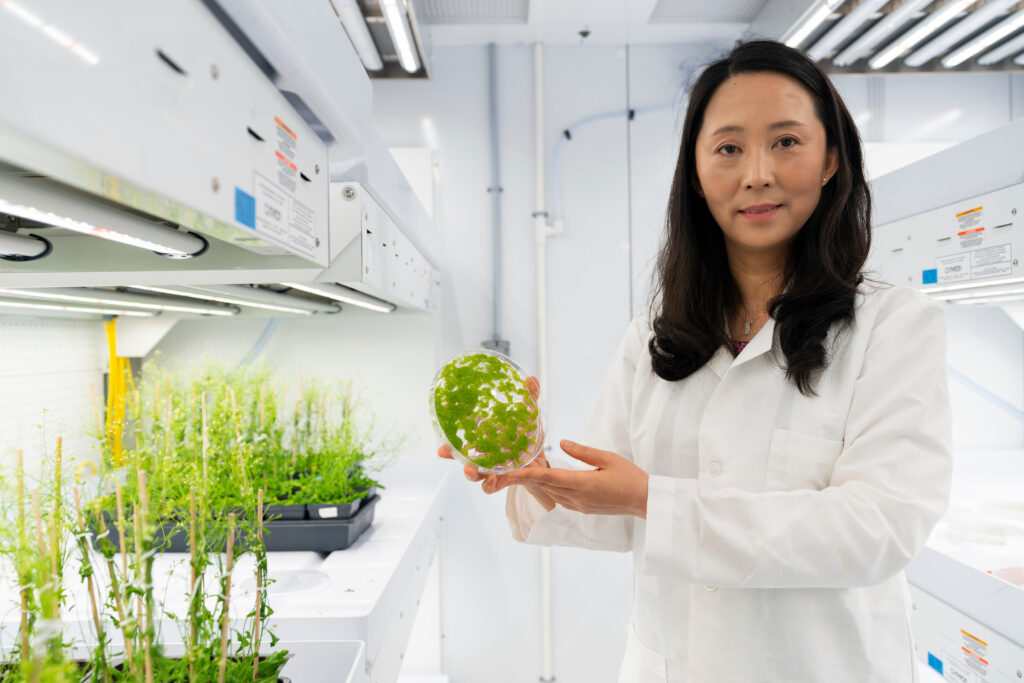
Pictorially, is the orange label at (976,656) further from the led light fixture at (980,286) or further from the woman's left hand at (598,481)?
the woman's left hand at (598,481)

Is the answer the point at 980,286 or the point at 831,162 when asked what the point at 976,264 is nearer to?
the point at 980,286

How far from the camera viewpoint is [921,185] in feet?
6.20

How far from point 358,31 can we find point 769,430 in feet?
5.83

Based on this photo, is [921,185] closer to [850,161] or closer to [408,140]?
[850,161]

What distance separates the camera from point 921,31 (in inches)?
76.5

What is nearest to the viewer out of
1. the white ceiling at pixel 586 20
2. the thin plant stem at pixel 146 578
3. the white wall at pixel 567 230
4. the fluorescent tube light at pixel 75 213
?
the fluorescent tube light at pixel 75 213

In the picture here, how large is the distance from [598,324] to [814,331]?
170 centimetres

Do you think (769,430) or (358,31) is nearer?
(769,430)

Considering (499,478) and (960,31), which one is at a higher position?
(960,31)

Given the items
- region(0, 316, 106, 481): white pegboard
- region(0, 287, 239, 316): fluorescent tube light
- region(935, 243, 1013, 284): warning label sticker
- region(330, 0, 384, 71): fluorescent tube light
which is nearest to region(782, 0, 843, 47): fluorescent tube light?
region(935, 243, 1013, 284): warning label sticker

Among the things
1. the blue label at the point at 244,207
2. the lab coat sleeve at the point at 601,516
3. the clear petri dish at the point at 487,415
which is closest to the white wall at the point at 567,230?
the lab coat sleeve at the point at 601,516

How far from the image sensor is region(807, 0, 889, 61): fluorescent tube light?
5.91 ft

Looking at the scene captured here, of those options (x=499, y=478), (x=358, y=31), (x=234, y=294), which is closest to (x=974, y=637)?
(x=499, y=478)

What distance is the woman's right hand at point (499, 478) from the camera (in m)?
0.87
